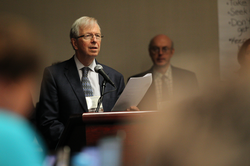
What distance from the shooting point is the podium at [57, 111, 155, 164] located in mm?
1214

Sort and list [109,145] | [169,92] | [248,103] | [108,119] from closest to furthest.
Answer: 1. [248,103]
2. [109,145]
3. [108,119]
4. [169,92]

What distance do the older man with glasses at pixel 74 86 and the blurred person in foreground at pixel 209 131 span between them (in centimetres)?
155

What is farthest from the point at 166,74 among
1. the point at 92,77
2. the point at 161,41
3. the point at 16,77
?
the point at 16,77

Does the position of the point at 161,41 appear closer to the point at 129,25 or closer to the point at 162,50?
the point at 162,50

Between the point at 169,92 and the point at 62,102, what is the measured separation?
136 cm

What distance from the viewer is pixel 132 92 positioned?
5.73 ft

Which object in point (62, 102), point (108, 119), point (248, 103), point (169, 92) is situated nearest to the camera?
point (248, 103)

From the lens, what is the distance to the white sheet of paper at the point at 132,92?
5.54 feet

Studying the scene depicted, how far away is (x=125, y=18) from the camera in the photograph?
3.55 m

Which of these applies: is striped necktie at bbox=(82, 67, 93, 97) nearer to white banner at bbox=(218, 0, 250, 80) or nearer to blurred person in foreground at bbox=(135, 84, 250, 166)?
blurred person in foreground at bbox=(135, 84, 250, 166)

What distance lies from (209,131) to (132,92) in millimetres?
1247

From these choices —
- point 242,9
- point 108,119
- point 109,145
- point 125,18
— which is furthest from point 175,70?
point 109,145

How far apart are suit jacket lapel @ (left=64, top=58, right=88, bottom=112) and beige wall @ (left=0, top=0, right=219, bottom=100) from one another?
3.71ft

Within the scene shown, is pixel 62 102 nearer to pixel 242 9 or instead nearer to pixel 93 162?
pixel 93 162
